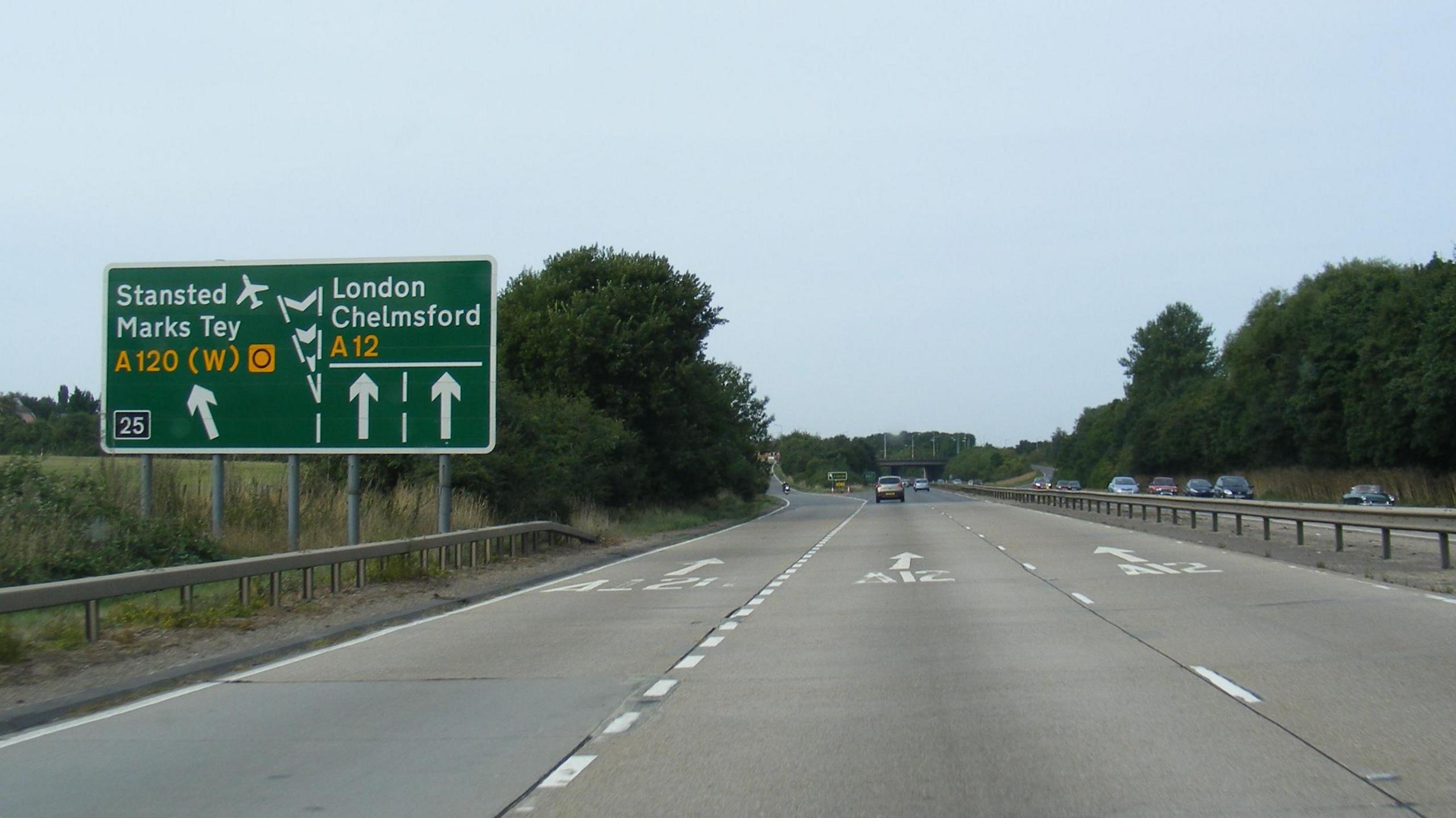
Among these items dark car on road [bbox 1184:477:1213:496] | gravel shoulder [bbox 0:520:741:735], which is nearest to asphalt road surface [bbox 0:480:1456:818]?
gravel shoulder [bbox 0:520:741:735]

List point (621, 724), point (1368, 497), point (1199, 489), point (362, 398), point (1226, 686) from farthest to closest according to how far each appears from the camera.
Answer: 1. point (1199, 489)
2. point (1368, 497)
3. point (362, 398)
4. point (1226, 686)
5. point (621, 724)

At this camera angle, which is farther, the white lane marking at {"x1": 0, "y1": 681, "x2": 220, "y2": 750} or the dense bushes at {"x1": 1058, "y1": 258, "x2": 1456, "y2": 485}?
the dense bushes at {"x1": 1058, "y1": 258, "x2": 1456, "y2": 485}

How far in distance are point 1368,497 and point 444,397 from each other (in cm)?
4057

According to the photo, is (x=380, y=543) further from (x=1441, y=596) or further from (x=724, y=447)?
(x=724, y=447)

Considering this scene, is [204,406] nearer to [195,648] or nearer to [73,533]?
[73,533]

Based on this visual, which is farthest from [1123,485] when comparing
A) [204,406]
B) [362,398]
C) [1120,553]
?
[204,406]

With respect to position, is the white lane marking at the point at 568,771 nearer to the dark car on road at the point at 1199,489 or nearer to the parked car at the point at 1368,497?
the parked car at the point at 1368,497

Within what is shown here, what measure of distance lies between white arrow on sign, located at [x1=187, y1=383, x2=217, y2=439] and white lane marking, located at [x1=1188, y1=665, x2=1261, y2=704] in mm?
16926

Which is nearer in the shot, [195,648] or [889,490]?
[195,648]

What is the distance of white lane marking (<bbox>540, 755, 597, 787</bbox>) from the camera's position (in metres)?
7.05

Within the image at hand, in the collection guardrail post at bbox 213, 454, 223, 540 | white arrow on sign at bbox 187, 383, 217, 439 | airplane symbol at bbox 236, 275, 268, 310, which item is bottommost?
guardrail post at bbox 213, 454, 223, 540

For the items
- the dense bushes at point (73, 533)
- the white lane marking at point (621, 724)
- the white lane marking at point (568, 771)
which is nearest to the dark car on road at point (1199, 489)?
the dense bushes at point (73, 533)

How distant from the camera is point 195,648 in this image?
12672 millimetres

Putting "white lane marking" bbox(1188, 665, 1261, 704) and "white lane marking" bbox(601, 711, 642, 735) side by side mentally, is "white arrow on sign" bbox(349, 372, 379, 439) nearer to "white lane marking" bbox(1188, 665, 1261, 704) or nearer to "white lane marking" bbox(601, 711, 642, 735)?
"white lane marking" bbox(601, 711, 642, 735)
